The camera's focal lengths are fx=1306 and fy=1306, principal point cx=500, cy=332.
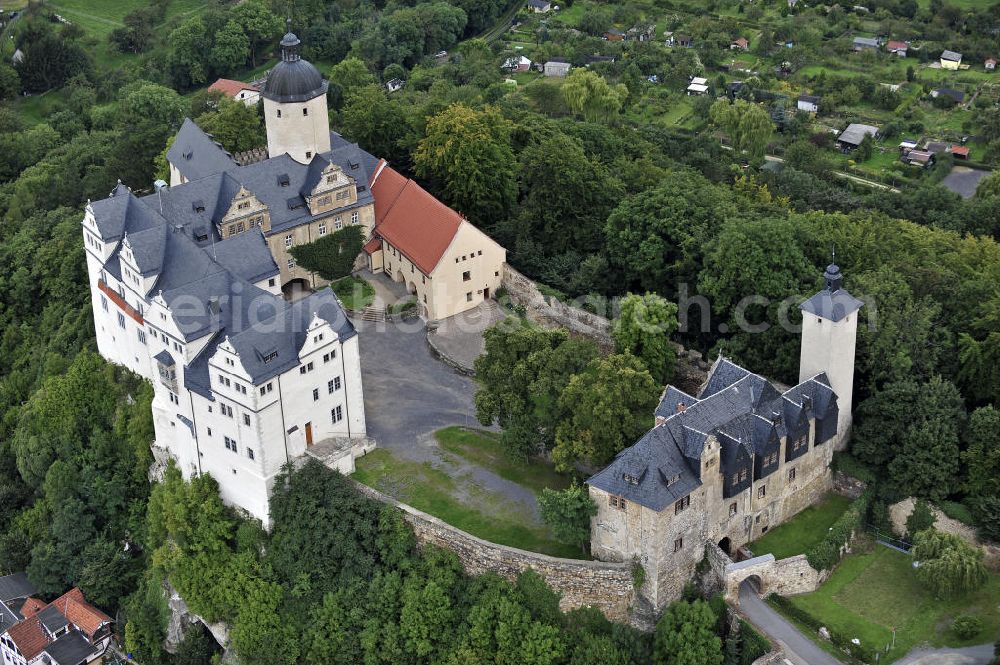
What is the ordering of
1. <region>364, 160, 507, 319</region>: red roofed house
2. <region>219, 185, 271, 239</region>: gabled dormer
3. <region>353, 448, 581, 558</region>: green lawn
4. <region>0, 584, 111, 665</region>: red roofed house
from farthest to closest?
<region>364, 160, 507, 319</region>: red roofed house → <region>219, 185, 271, 239</region>: gabled dormer → <region>0, 584, 111, 665</region>: red roofed house → <region>353, 448, 581, 558</region>: green lawn

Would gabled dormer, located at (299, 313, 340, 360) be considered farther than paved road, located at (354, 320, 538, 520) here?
No

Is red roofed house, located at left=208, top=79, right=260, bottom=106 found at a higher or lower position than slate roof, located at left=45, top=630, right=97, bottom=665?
higher

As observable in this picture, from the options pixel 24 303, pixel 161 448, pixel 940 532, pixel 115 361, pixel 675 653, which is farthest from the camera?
pixel 24 303

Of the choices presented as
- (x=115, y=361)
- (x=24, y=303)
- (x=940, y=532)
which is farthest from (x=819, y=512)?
(x=24, y=303)

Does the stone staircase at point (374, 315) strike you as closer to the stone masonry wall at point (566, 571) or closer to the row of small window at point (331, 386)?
the row of small window at point (331, 386)

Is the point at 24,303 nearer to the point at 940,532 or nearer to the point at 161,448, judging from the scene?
the point at 161,448

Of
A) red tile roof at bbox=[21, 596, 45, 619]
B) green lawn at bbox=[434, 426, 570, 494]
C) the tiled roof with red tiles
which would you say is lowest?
red tile roof at bbox=[21, 596, 45, 619]

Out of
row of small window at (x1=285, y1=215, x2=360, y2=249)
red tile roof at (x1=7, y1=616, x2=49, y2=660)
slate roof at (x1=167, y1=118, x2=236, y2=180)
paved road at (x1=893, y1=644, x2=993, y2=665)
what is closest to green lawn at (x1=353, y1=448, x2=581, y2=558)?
paved road at (x1=893, y1=644, x2=993, y2=665)

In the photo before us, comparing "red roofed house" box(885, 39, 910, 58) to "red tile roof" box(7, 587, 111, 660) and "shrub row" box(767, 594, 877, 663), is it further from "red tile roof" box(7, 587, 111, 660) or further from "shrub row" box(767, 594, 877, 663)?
"red tile roof" box(7, 587, 111, 660)
